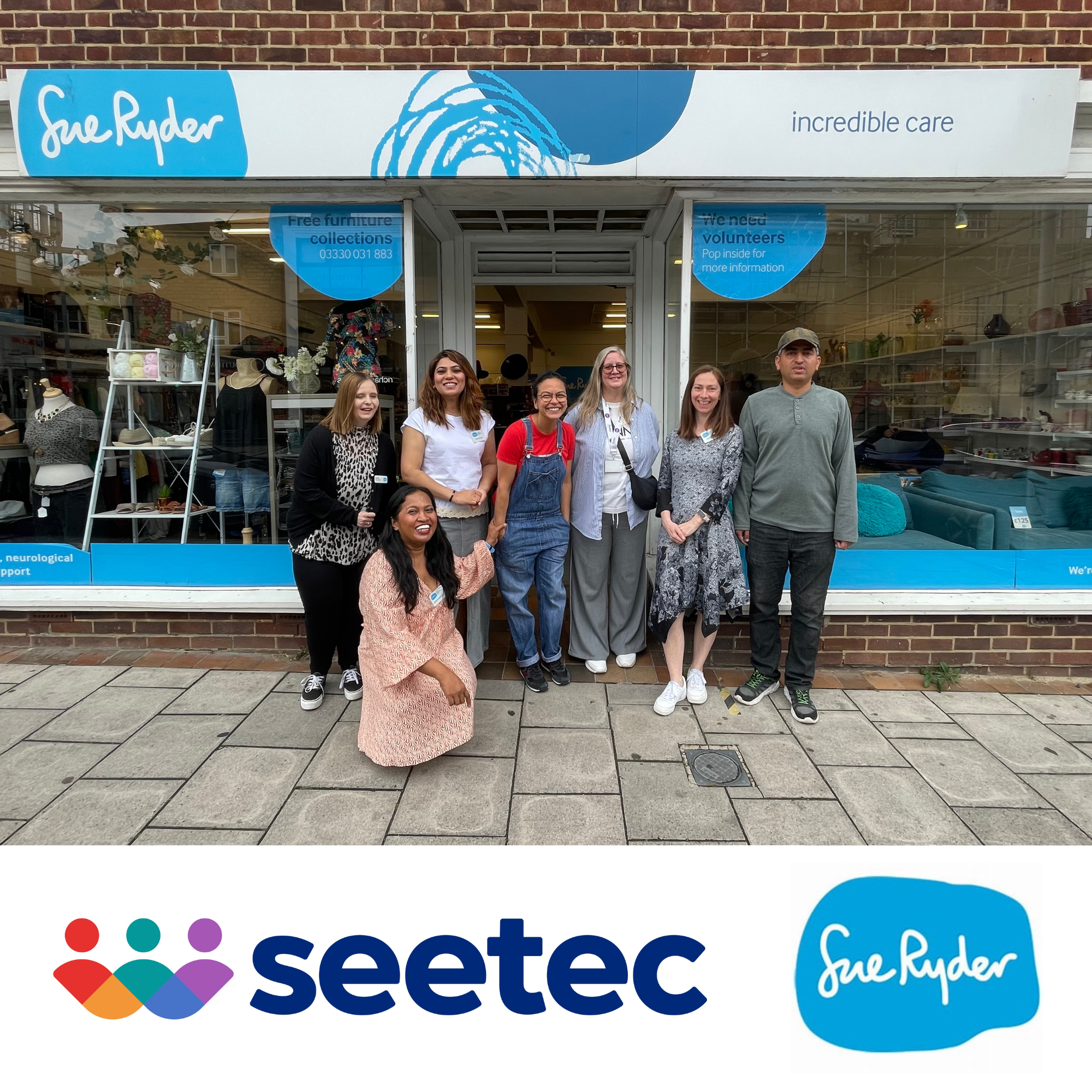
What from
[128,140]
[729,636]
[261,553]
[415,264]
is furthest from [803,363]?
[128,140]

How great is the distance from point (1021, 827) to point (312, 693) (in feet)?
11.3

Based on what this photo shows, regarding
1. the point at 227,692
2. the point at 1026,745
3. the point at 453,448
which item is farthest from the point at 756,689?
the point at 227,692

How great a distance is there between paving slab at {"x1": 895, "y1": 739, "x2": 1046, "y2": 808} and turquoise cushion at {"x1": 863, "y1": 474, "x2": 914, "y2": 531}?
164 centimetres

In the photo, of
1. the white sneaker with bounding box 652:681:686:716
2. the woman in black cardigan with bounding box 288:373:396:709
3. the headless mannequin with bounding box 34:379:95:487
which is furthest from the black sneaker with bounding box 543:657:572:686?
the headless mannequin with bounding box 34:379:95:487

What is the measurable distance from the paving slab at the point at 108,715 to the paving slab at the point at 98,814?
1.71ft

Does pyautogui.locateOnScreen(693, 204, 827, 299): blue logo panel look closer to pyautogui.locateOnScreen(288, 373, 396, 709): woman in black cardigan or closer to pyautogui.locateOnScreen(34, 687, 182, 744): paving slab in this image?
pyautogui.locateOnScreen(288, 373, 396, 709): woman in black cardigan

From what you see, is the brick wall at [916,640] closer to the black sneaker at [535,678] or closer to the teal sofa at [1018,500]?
the teal sofa at [1018,500]

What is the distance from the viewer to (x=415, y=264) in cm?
499

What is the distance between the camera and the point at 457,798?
3377 millimetres

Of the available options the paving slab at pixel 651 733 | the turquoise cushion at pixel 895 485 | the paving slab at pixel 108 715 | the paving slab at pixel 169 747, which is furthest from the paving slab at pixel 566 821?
the turquoise cushion at pixel 895 485

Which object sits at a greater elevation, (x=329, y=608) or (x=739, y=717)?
(x=329, y=608)

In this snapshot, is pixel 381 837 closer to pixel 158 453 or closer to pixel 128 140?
pixel 158 453

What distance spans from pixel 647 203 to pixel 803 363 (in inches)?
73.5

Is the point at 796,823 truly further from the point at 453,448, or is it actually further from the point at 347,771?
the point at 453,448
